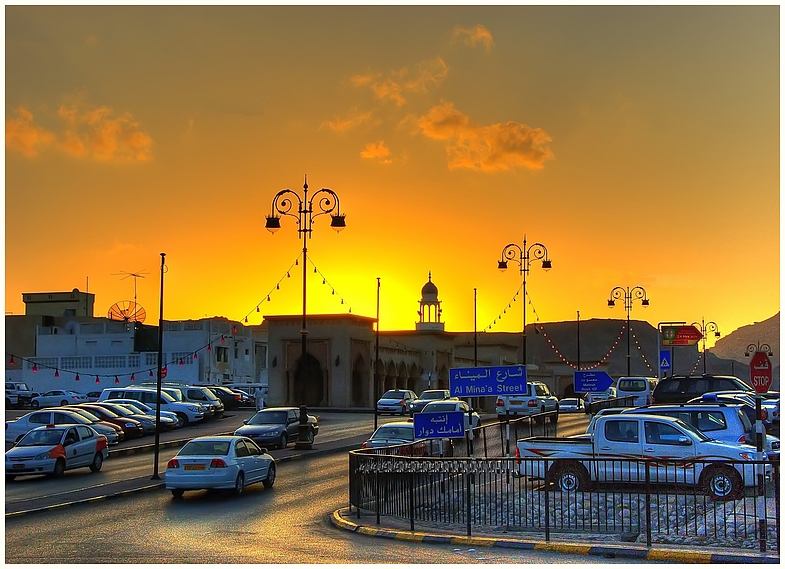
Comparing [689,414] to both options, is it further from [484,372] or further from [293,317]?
[293,317]

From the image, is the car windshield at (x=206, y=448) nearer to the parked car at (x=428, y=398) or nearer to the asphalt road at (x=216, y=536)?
the asphalt road at (x=216, y=536)

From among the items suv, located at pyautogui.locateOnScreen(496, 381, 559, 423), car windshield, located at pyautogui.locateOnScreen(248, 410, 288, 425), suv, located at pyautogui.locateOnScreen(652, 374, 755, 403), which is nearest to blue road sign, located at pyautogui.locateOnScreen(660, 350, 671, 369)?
suv, located at pyautogui.locateOnScreen(496, 381, 559, 423)

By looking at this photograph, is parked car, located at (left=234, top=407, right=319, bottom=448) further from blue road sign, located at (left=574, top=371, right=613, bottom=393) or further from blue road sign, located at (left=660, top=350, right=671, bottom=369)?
blue road sign, located at (left=660, top=350, right=671, bottom=369)

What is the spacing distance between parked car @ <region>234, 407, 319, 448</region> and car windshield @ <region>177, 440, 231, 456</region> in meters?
11.6

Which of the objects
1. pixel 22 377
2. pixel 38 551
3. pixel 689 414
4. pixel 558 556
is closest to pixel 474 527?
pixel 558 556

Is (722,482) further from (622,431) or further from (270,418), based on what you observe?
(270,418)

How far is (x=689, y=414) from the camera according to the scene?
958 inches

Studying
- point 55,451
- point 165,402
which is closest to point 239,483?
point 55,451

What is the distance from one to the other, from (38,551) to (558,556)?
25.4ft

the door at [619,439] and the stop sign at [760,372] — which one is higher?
the stop sign at [760,372]

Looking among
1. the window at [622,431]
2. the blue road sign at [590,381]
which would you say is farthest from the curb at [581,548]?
the blue road sign at [590,381]

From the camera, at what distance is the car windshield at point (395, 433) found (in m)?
29.5

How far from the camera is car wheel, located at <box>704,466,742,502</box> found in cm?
1814

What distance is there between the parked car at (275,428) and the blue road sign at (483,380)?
45.6 feet
